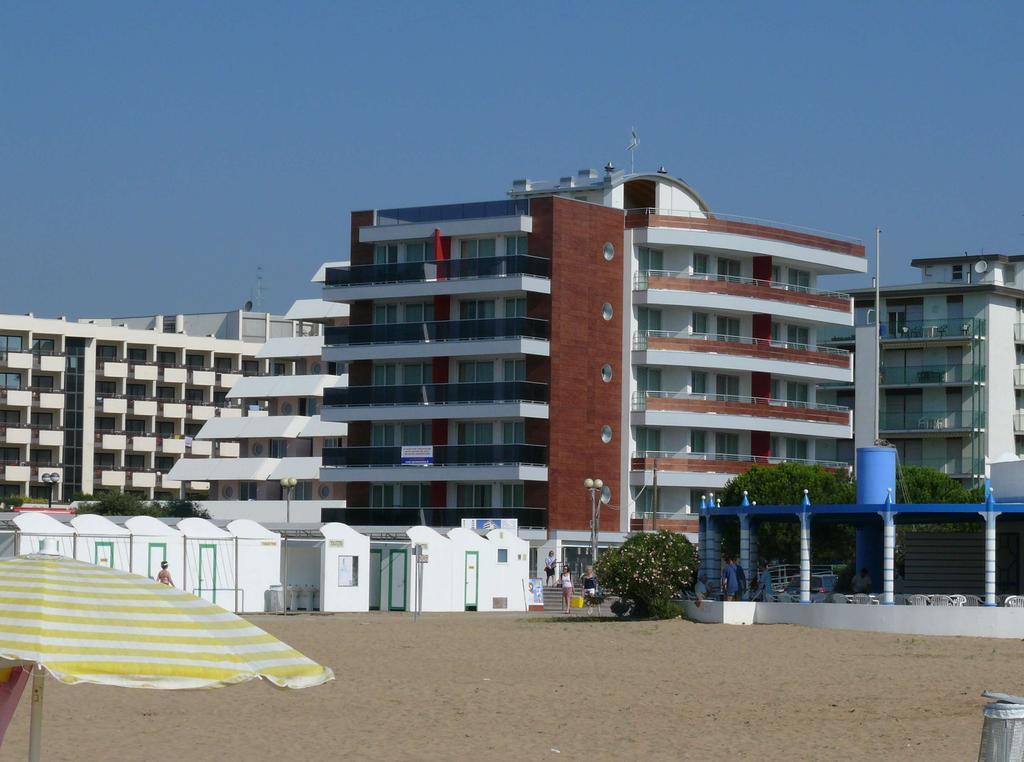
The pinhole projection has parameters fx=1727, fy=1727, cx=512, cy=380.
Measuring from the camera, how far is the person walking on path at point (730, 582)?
45.2 meters

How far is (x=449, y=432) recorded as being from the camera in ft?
251

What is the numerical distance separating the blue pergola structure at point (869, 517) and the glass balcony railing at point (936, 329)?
53.0 metres

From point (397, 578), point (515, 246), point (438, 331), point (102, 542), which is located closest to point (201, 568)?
point (102, 542)

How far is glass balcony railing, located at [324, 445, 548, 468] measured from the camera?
245 feet

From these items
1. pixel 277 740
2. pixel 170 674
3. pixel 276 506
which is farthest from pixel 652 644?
pixel 276 506

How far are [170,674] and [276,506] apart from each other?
8680 cm

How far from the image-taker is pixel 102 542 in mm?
47406

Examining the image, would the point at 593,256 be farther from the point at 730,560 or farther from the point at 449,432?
the point at 730,560

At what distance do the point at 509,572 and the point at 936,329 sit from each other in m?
45.8

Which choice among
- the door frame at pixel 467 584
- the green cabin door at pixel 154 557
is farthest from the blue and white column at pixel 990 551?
the door frame at pixel 467 584

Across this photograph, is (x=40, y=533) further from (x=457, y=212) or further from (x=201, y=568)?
(x=457, y=212)

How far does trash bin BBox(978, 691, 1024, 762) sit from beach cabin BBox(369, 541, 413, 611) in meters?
45.3

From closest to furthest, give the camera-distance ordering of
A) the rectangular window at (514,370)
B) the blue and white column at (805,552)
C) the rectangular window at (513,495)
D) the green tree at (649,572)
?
the blue and white column at (805,552) < the green tree at (649,572) < the rectangular window at (513,495) < the rectangular window at (514,370)

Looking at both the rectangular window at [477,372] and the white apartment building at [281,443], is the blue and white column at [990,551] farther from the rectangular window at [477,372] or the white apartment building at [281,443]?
the white apartment building at [281,443]
